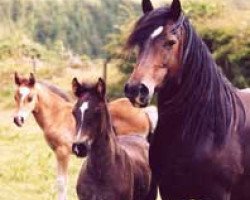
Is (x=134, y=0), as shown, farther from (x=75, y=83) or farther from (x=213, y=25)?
(x=75, y=83)

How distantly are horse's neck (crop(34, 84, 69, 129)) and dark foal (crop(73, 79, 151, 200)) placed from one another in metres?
4.36

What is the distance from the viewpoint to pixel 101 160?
609 centimetres

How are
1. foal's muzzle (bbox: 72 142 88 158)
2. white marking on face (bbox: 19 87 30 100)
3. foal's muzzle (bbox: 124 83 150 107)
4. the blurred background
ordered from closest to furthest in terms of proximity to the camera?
foal's muzzle (bbox: 124 83 150 107) → foal's muzzle (bbox: 72 142 88 158) → white marking on face (bbox: 19 87 30 100) → the blurred background

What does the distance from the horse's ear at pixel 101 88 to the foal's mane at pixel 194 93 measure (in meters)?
1.23

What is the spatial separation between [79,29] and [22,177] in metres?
58.5

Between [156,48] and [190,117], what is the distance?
20.5 inches

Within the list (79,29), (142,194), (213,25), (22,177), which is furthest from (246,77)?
(79,29)

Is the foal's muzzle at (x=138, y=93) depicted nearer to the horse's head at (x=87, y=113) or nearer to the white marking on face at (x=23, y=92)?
the horse's head at (x=87, y=113)

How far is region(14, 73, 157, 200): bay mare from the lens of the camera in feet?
33.0

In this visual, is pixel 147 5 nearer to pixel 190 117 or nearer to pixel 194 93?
pixel 194 93

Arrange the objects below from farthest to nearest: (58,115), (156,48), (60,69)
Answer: (60,69) → (58,115) → (156,48)

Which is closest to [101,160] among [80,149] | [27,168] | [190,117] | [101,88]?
[80,149]

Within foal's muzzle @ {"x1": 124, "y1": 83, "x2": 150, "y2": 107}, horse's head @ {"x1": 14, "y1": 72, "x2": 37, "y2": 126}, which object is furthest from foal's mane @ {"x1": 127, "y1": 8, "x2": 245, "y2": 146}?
horse's head @ {"x1": 14, "y1": 72, "x2": 37, "y2": 126}

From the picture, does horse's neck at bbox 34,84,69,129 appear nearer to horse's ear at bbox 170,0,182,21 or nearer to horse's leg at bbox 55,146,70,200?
horse's leg at bbox 55,146,70,200
